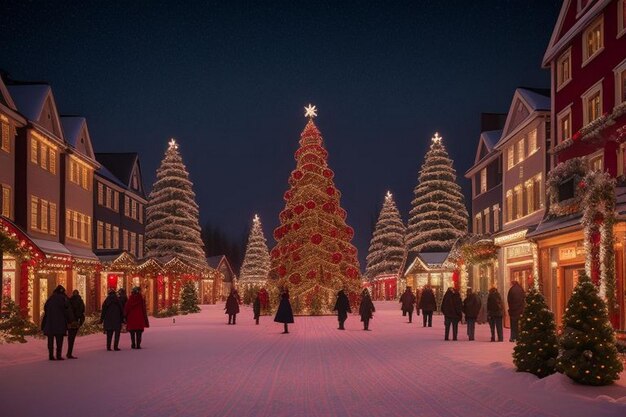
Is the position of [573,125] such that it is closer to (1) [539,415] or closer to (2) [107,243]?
(1) [539,415]

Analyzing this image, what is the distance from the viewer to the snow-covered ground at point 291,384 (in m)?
11.1

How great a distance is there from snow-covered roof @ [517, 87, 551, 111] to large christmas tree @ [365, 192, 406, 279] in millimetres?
60966

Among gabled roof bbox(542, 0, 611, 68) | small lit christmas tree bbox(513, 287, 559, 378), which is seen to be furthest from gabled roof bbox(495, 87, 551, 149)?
small lit christmas tree bbox(513, 287, 559, 378)

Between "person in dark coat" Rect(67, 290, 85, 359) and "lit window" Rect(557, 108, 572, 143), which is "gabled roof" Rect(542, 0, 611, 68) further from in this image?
"person in dark coat" Rect(67, 290, 85, 359)

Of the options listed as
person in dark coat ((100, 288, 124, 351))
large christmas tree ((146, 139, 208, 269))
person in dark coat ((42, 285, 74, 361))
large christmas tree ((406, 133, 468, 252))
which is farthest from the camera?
large christmas tree ((406, 133, 468, 252))

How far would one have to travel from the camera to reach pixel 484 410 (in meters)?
11.0

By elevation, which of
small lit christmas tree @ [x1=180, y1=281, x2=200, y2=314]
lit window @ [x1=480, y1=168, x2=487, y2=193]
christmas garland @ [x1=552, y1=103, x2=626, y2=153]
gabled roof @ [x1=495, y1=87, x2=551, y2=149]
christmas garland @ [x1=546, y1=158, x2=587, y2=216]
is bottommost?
small lit christmas tree @ [x1=180, y1=281, x2=200, y2=314]

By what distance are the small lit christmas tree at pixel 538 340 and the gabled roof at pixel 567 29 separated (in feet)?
44.0

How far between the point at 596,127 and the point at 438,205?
52217 mm

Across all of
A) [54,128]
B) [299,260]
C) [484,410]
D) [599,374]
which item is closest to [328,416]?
[484,410]

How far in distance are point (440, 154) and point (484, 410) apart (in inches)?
2647

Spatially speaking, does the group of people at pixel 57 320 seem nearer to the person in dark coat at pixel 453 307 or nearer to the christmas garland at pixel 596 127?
Answer: the person in dark coat at pixel 453 307

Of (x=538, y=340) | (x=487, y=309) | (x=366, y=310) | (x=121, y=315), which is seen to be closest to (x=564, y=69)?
(x=487, y=309)

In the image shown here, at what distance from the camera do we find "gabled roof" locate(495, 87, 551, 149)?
32969 mm
